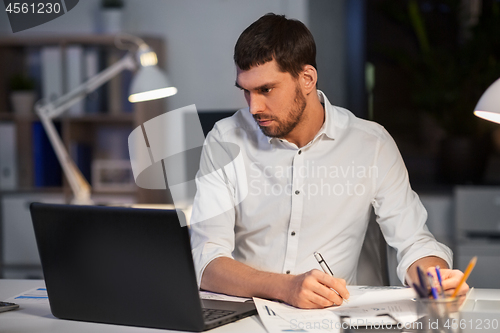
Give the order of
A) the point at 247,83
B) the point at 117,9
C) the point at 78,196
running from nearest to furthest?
the point at 247,83 → the point at 78,196 → the point at 117,9

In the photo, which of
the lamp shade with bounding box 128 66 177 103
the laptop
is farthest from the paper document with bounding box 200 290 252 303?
the lamp shade with bounding box 128 66 177 103

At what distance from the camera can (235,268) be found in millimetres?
1209

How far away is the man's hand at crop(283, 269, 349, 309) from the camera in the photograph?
102 cm

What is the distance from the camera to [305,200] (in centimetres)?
144

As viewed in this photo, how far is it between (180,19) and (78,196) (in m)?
1.13

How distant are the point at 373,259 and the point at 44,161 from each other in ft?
6.92

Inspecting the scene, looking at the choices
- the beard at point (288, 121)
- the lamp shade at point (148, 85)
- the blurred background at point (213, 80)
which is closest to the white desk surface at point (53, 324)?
the beard at point (288, 121)

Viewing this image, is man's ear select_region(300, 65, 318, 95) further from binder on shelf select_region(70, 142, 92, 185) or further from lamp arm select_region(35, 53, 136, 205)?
binder on shelf select_region(70, 142, 92, 185)

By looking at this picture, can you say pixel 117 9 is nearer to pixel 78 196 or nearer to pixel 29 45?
pixel 29 45

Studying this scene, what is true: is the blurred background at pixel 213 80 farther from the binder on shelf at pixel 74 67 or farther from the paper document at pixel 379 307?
the paper document at pixel 379 307

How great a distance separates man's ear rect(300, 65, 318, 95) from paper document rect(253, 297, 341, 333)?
2.11ft

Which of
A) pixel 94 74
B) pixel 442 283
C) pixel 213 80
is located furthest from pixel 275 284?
pixel 94 74

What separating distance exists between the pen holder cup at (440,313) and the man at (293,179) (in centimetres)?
52

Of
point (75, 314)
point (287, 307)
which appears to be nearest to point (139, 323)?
point (75, 314)
